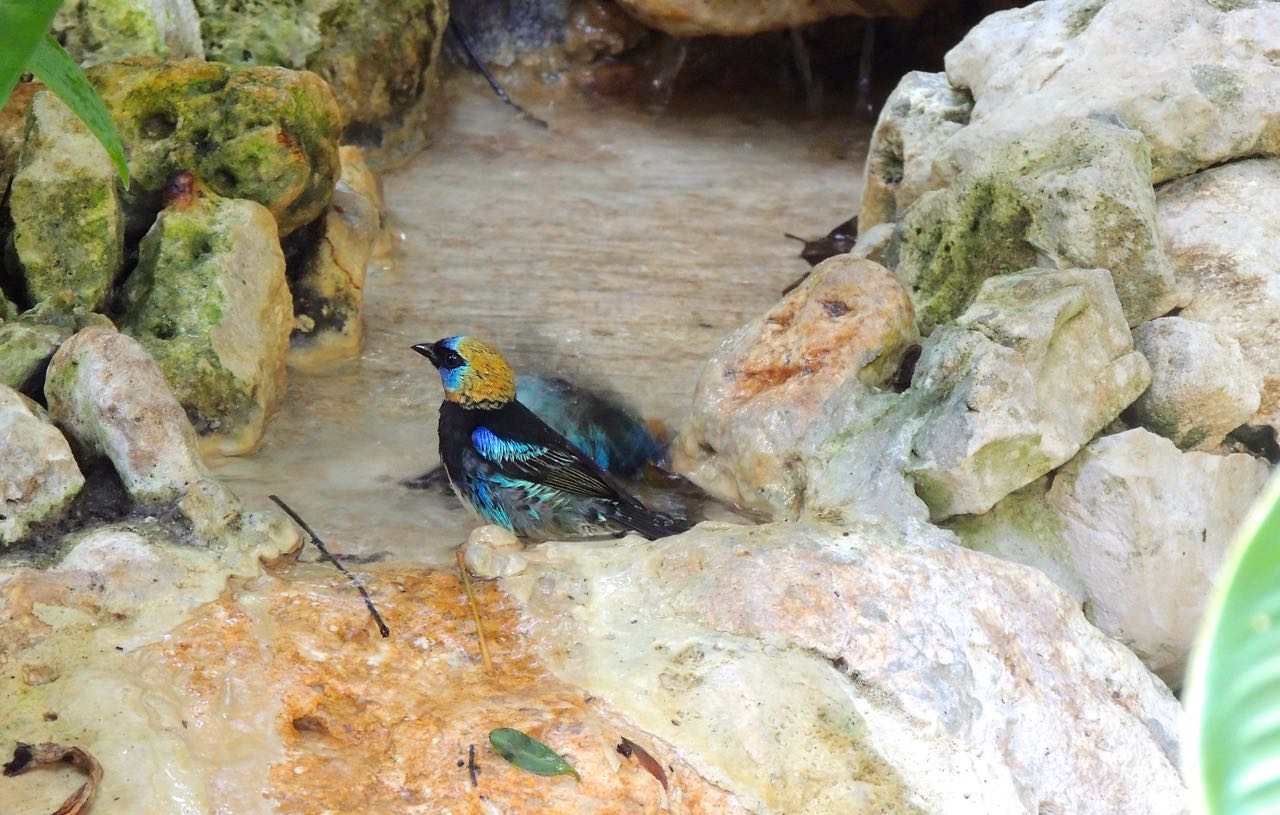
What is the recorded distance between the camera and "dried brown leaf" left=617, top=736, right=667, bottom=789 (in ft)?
8.84

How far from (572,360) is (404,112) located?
10.6ft

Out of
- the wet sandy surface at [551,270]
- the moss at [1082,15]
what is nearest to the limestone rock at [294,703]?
the wet sandy surface at [551,270]

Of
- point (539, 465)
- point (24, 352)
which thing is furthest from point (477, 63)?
point (24, 352)

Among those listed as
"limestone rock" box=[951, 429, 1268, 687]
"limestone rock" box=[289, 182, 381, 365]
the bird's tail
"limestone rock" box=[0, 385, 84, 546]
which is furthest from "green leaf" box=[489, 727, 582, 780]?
"limestone rock" box=[289, 182, 381, 365]

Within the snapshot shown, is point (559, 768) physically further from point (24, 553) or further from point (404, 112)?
point (404, 112)

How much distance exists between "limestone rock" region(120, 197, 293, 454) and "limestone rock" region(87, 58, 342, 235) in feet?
0.48

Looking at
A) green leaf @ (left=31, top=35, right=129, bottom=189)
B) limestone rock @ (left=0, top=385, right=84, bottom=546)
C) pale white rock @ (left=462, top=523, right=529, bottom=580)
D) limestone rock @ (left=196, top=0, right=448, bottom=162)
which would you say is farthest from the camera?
limestone rock @ (left=196, top=0, right=448, bottom=162)

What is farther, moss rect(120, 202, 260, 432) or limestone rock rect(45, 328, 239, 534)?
moss rect(120, 202, 260, 432)

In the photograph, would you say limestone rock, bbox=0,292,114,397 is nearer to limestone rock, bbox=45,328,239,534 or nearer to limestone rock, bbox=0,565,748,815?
limestone rock, bbox=45,328,239,534

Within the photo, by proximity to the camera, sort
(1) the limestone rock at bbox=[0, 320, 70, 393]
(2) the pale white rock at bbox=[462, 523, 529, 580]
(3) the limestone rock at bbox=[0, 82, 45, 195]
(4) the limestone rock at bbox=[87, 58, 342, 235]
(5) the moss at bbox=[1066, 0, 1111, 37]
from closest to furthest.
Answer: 1. (2) the pale white rock at bbox=[462, 523, 529, 580]
2. (1) the limestone rock at bbox=[0, 320, 70, 393]
3. (3) the limestone rock at bbox=[0, 82, 45, 195]
4. (4) the limestone rock at bbox=[87, 58, 342, 235]
5. (5) the moss at bbox=[1066, 0, 1111, 37]

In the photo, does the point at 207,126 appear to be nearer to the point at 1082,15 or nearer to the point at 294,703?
the point at 294,703

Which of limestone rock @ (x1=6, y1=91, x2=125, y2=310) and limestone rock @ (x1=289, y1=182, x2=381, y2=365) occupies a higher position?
limestone rock @ (x1=6, y1=91, x2=125, y2=310)

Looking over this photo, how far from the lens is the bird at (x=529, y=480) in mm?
4277

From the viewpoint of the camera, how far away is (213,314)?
4.68m
